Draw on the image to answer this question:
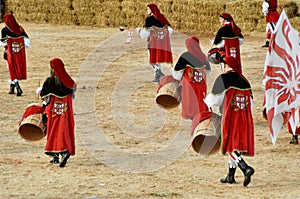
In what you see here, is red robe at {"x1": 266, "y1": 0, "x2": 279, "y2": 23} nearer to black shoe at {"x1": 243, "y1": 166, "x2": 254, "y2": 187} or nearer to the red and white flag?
the red and white flag

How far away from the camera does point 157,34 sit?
21.3 m

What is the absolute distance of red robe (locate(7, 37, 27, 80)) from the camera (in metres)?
20.0

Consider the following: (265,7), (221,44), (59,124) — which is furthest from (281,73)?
Answer: (265,7)

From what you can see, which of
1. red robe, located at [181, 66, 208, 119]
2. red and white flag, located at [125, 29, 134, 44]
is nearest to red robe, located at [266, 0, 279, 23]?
red and white flag, located at [125, 29, 134, 44]

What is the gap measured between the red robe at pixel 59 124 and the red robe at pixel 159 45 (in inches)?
280

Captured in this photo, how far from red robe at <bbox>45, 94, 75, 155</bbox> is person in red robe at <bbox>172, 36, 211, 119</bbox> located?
2.50m

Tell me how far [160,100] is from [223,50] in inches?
→ 141

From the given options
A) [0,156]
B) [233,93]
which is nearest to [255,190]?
[233,93]

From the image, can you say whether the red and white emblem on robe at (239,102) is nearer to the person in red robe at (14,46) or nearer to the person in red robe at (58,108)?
the person in red robe at (58,108)

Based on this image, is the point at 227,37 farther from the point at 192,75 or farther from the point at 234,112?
the point at 234,112

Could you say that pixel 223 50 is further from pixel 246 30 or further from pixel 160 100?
pixel 246 30

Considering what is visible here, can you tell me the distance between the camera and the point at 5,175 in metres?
14.1

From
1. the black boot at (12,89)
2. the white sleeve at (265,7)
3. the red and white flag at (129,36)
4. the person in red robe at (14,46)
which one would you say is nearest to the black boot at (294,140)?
the person in red robe at (14,46)

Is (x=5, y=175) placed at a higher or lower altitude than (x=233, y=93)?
lower
